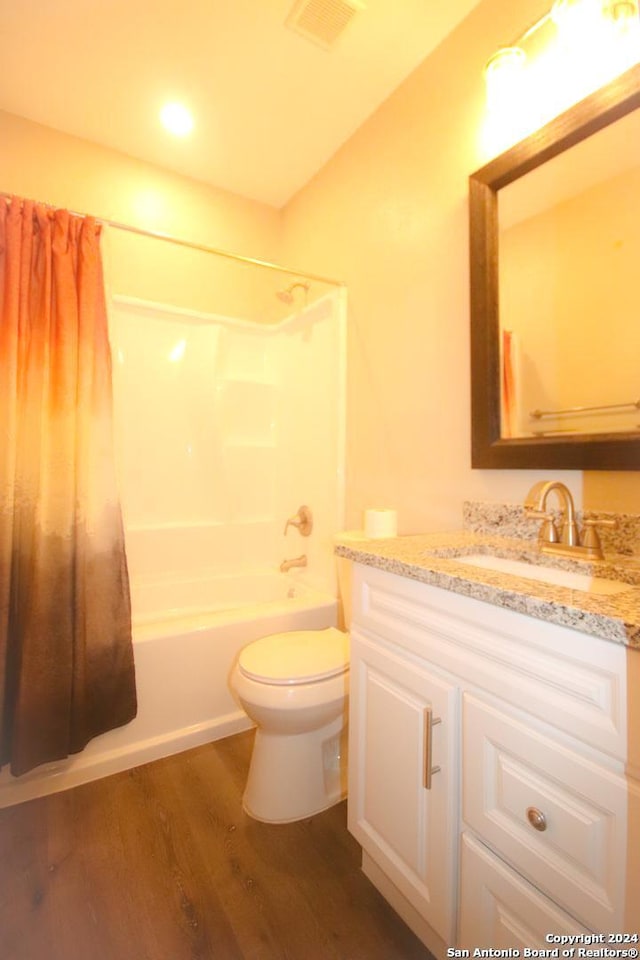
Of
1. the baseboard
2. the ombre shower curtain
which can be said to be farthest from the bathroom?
the baseboard

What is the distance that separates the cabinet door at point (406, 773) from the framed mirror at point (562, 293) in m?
0.67

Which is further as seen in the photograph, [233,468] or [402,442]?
[233,468]

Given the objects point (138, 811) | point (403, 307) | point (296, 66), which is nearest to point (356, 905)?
point (138, 811)

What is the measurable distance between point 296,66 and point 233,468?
1843mm

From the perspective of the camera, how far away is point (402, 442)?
5.72 feet

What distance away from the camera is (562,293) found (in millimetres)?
1183

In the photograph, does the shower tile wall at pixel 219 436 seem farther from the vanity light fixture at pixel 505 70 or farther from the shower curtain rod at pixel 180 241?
the vanity light fixture at pixel 505 70

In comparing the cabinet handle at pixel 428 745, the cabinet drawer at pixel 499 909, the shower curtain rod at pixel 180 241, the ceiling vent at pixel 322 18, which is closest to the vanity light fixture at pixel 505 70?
the ceiling vent at pixel 322 18

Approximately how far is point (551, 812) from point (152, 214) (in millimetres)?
2825

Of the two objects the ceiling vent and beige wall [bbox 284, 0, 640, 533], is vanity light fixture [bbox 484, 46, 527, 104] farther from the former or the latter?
the ceiling vent

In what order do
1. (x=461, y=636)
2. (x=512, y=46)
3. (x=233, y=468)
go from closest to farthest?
(x=461, y=636) → (x=512, y=46) → (x=233, y=468)

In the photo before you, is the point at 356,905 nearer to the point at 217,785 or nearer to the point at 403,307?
the point at 217,785

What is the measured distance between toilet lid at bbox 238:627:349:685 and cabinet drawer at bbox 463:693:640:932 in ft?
1.92

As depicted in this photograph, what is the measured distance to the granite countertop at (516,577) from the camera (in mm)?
631
